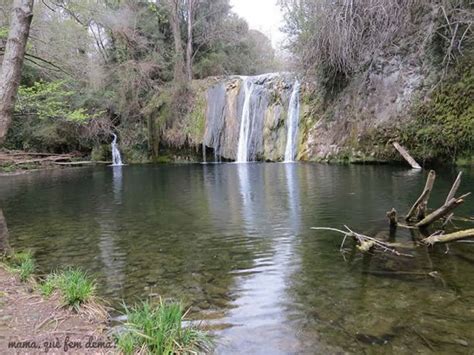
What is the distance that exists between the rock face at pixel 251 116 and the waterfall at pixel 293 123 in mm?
236

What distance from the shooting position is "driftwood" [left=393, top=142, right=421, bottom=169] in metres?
12.9

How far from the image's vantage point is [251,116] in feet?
65.0

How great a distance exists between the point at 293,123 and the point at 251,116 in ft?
7.85

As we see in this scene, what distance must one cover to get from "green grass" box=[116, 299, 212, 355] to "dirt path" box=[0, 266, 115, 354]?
13 centimetres

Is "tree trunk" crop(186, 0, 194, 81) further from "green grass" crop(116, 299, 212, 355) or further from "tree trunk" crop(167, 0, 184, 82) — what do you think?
"green grass" crop(116, 299, 212, 355)

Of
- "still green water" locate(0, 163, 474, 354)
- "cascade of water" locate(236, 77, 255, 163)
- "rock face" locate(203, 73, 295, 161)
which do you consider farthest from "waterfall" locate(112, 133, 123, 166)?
"still green water" locate(0, 163, 474, 354)

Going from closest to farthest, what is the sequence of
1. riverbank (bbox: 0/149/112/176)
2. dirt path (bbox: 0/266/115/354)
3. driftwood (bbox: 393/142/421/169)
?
dirt path (bbox: 0/266/115/354) → driftwood (bbox: 393/142/421/169) → riverbank (bbox: 0/149/112/176)

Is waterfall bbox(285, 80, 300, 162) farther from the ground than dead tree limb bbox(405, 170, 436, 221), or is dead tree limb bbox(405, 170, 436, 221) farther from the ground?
waterfall bbox(285, 80, 300, 162)

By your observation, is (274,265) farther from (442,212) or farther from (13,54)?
(13,54)

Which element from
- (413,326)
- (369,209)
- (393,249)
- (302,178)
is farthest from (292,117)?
(413,326)

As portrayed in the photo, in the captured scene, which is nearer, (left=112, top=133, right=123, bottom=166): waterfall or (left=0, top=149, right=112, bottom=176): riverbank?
(left=0, top=149, right=112, bottom=176): riverbank

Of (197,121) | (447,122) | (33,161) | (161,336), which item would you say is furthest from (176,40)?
(161,336)

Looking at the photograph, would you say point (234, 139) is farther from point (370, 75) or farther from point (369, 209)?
point (369, 209)

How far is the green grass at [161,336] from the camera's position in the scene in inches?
89.0
